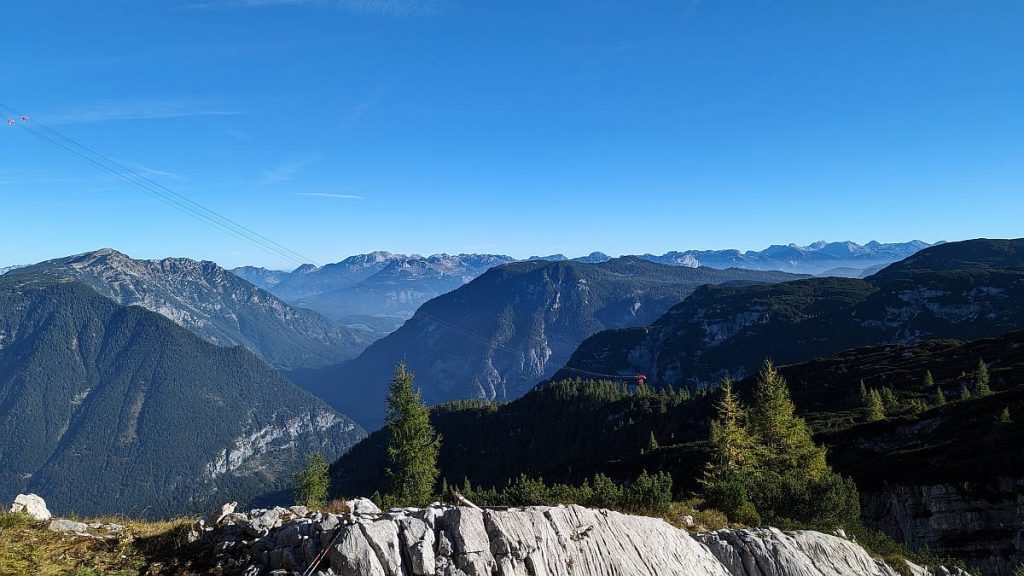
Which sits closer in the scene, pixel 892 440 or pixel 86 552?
pixel 86 552

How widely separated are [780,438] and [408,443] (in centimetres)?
3726

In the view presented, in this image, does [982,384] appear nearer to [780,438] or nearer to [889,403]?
Answer: [889,403]

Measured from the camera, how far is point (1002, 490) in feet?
104

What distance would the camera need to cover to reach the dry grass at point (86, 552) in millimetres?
13969

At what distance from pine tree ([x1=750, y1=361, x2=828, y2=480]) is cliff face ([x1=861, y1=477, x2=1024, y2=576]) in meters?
7.57

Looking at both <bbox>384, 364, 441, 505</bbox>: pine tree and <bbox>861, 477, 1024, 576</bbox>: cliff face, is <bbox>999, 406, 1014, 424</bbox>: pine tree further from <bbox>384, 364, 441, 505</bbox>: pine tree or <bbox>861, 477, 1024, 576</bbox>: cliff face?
<bbox>384, 364, 441, 505</bbox>: pine tree

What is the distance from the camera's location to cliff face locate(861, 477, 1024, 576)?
30156mm

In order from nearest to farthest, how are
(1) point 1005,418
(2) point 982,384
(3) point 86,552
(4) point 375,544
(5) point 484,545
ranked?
1. (4) point 375,544
2. (3) point 86,552
3. (5) point 484,545
4. (1) point 1005,418
5. (2) point 982,384

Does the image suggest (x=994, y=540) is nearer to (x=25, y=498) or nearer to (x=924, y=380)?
(x=25, y=498)

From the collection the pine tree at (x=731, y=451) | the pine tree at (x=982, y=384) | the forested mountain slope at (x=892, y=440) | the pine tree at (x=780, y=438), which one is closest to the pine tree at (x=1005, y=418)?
the forested mountain slope at (x=892, y=440)

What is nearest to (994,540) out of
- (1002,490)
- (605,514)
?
(1002,490)

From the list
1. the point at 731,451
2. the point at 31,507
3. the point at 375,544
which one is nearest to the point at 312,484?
the point at 31,507

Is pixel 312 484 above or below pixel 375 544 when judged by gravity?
below

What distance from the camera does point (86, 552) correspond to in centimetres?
1512
